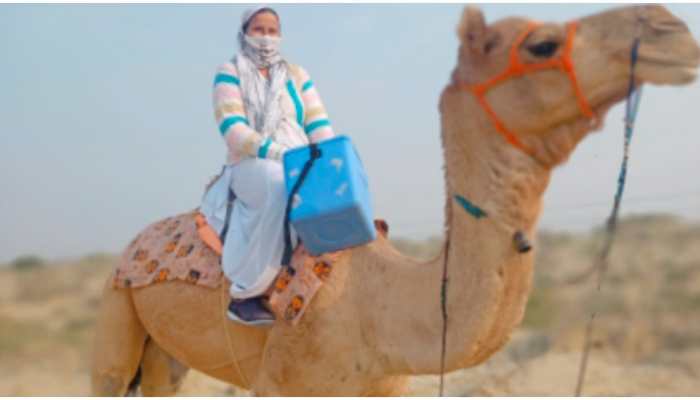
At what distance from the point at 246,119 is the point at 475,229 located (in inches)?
54.7

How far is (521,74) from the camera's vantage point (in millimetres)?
3283

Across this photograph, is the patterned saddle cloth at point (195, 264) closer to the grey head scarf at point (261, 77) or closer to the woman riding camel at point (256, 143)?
the woman riding camel at point (256, 143)

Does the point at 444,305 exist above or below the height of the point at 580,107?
below

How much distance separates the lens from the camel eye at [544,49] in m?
3.21

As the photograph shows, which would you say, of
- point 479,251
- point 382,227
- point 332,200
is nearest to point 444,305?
point 479,251

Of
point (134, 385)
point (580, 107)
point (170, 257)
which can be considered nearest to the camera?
point (580, 107)

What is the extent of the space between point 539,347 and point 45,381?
24.9 ft

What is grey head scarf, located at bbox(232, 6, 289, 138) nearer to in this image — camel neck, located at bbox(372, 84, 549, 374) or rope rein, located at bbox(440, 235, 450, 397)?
camel neck, located at bbox(372, 84, 549, 374)

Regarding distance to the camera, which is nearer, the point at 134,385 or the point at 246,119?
the point at 246,119

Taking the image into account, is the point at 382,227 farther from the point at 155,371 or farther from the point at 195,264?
the point at 155,371

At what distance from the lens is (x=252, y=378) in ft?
14.3

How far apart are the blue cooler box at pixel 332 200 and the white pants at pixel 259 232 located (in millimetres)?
246

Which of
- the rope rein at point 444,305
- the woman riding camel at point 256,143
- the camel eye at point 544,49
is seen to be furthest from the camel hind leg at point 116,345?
the camel eye at point 544,49

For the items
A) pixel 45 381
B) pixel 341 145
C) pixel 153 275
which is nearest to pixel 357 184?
pixel 341 145
